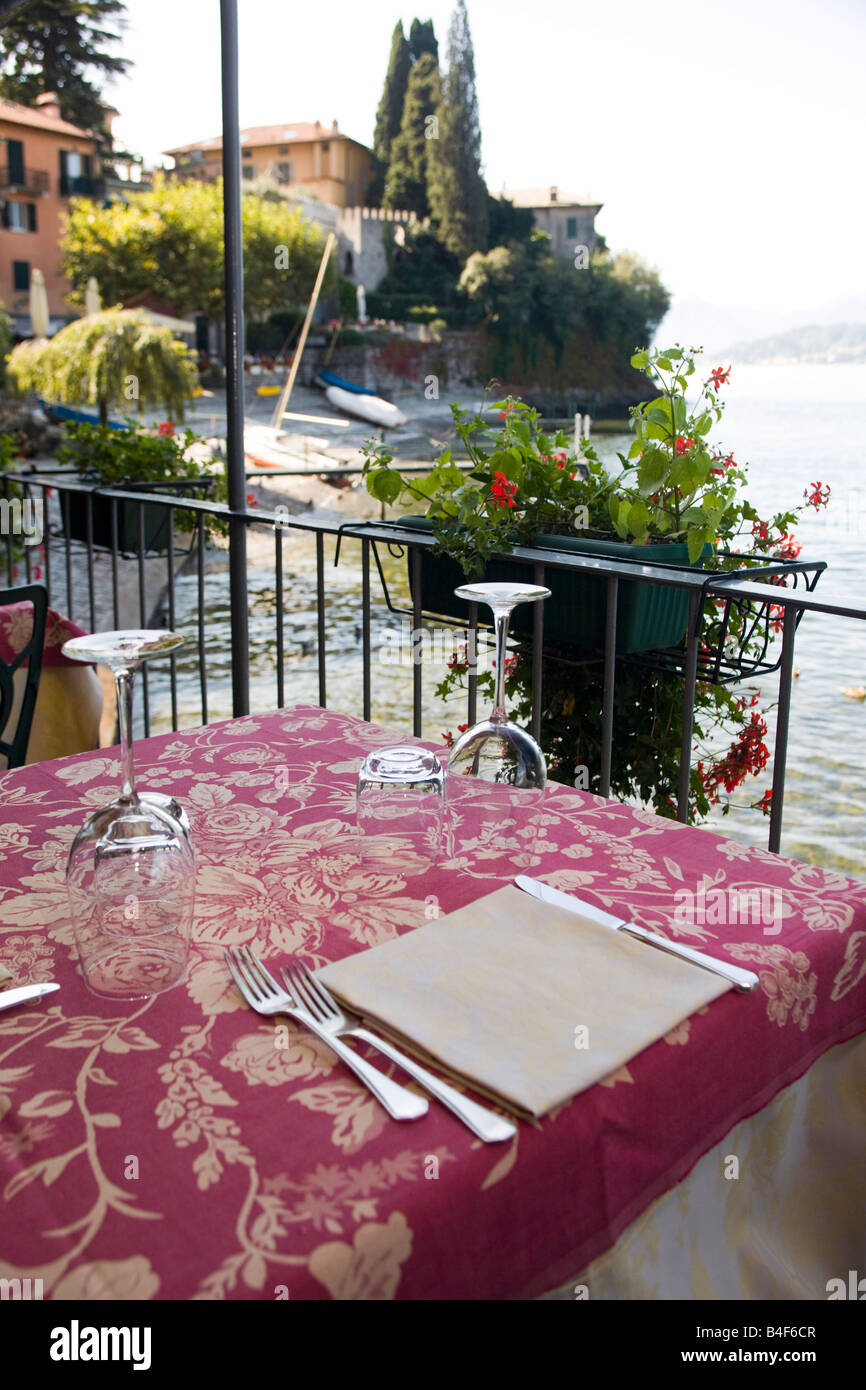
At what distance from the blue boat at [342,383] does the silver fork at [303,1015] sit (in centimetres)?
2958

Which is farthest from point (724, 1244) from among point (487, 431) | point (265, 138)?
point (265, 138)

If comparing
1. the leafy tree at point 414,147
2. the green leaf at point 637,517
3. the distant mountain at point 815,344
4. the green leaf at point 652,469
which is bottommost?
the green leaf at point 637,517

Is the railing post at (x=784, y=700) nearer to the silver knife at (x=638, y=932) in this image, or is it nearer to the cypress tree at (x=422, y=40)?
the silver knife at (x=638, y=932)

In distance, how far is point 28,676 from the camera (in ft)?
5.24

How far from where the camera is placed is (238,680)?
2.94 m

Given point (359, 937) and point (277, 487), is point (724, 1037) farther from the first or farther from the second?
point (277, 487)

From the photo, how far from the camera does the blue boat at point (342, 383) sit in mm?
29656

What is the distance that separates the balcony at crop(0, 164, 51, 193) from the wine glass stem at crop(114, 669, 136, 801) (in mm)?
38318

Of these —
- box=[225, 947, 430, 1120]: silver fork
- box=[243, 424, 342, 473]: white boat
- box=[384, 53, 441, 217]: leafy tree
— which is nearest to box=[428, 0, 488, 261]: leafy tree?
box=[384, 53, 441, 217]: leafy tree

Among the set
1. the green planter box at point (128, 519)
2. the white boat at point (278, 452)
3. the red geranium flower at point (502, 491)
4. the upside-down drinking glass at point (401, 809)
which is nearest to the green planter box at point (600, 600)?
the red geranium flower at point (502, 491)

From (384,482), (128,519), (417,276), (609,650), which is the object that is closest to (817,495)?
(609,650)

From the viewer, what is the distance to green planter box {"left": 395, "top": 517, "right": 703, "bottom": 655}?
205 centimetres

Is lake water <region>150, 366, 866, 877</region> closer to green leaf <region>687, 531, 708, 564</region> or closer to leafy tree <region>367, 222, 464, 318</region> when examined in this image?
green leaf <region>687, 531, 708, 564</region>

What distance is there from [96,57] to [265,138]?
24.7m
